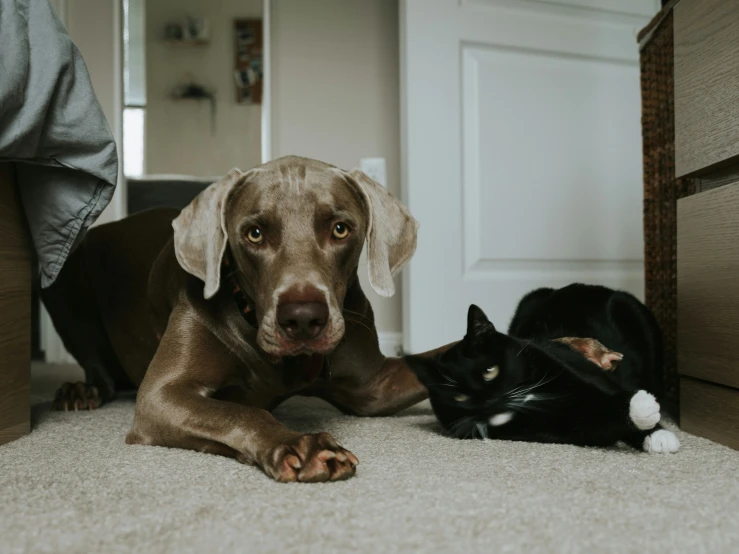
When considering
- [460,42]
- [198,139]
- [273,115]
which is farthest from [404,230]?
[198,139]

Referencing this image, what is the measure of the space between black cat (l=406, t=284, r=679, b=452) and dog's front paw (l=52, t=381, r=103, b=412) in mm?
877

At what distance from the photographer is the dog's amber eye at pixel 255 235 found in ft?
4.06

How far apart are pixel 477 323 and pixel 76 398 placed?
108cm

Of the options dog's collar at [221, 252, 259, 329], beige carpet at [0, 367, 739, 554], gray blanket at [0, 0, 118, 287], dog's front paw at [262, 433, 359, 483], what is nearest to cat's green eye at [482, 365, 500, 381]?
beige carpet at [0, 367, 739, 554]

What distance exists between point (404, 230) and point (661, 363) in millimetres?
683

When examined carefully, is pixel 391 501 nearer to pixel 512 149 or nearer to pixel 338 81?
pixel 512 149

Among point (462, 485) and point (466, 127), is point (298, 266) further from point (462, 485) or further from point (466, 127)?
point (466, 127)

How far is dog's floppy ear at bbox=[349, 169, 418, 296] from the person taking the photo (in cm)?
134

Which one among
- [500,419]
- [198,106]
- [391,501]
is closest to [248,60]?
[198,106]

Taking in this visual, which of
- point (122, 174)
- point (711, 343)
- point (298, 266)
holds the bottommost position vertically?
point (711, 343)

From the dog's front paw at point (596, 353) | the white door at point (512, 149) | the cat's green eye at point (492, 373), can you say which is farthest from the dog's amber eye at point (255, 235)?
the white door at point (512, 149)

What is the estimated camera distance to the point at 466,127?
231 centimetres

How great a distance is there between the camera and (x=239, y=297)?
135cm

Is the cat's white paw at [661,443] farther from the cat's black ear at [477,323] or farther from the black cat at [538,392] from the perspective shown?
the cat's black ear at [477,323]
